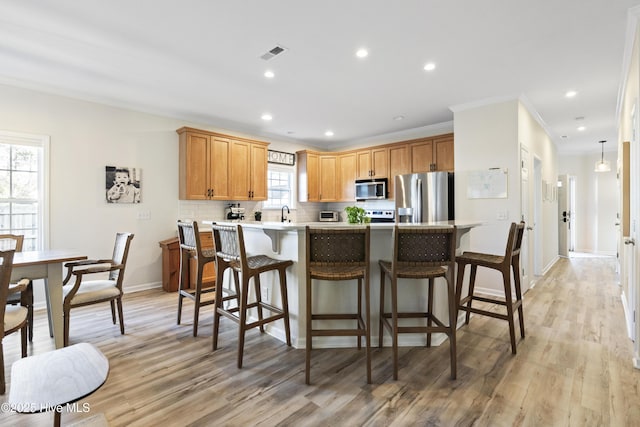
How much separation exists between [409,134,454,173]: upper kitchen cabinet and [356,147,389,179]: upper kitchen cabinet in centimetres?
57

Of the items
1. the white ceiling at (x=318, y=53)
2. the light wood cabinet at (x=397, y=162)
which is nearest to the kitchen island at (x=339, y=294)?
the white ceiling at (x=318, y=53)

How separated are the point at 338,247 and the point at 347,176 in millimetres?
4605

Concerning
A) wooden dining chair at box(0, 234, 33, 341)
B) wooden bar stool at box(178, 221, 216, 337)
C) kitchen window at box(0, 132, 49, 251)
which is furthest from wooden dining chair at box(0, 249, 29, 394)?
kitchen window at box(0, 132, 49, 251)

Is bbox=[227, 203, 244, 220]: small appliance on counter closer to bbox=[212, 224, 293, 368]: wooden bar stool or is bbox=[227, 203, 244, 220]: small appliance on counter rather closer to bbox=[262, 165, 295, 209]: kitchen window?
bbox=[262, 165, 295, 209]: kitchen window

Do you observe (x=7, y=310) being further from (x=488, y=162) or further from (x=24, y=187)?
(x=488, y=162)

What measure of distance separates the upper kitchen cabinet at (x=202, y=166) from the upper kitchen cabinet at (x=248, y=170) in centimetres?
12

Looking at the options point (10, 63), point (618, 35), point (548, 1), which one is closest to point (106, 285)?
point (10, 63)

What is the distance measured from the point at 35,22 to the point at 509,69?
4.25 metres

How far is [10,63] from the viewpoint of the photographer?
313 centimetres

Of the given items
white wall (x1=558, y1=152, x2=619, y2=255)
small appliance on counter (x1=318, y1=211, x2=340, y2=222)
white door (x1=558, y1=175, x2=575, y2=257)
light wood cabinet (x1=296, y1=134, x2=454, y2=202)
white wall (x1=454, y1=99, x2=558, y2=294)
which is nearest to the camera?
white wall (x1=454, y1=99, x2=558, y2=294)

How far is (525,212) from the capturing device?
421 centimetres

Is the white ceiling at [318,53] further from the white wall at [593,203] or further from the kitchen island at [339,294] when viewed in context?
the white wall at [593,203]

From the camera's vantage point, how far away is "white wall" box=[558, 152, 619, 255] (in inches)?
302

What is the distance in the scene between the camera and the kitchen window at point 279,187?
6.23 meters
